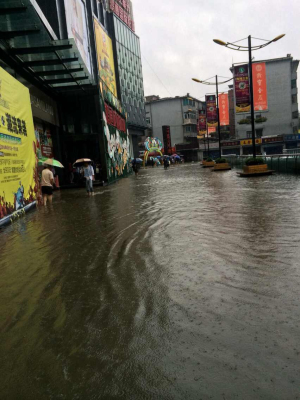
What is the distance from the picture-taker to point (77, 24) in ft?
87.7

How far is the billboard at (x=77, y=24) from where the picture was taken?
2411 cm

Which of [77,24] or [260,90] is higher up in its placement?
[77,24]

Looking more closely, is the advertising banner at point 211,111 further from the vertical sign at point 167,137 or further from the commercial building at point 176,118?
the commercial building at point 176,118

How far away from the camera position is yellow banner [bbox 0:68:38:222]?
10.4 meters

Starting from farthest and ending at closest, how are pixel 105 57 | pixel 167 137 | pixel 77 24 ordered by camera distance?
pixel 167 137
pixel 105 57
pixel 77 24

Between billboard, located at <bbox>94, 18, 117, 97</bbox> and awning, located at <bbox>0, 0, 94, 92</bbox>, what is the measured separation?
2238 cm

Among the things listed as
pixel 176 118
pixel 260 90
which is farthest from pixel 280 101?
pixel 260 90

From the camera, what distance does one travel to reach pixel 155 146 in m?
65.2

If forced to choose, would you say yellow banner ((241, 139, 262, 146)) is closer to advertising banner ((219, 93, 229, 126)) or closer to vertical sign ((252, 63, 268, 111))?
advertising banner ((219, 93, 229, 126))

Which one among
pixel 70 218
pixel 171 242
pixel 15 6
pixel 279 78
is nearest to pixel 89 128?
pixel 15 6

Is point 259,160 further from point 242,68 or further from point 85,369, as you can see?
point 85,369

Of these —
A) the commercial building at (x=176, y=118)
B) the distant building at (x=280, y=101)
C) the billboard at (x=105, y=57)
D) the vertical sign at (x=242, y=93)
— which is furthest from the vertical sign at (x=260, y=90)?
the commercial building at (x=176, y=118)

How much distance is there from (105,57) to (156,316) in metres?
44.8

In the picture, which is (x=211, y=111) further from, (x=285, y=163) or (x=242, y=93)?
(x=285, y=163)
